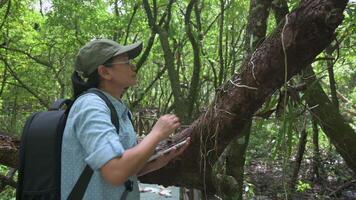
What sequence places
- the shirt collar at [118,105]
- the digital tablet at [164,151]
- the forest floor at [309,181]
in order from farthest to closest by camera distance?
the forest floor at [309,181], the digital tablet at [164,151], the shirt collar at [118,105]

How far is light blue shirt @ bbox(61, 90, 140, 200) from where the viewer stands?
5.11 feet

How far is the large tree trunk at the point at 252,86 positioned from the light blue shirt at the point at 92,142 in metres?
0.59

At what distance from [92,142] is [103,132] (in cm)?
6

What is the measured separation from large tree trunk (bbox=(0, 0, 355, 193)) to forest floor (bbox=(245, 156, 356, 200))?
264 centimetres

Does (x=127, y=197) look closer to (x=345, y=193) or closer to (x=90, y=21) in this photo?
(x=345, y=193)

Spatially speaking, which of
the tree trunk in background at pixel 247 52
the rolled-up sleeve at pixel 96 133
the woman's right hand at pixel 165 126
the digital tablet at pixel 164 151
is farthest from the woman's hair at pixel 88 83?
the tree trunk in background at pixel 247 52

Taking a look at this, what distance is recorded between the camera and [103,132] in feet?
5.15

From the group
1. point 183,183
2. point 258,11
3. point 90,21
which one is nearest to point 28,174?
point 183,183

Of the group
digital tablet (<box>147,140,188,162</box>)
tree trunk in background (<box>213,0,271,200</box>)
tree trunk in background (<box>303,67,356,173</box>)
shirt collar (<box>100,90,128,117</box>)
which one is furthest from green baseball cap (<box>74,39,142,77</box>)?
tree trunk in background (<box>303,67,356,173</box>)

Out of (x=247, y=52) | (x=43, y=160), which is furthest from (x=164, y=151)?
(x=247, y=52)

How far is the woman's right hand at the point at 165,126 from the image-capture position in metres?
1.72

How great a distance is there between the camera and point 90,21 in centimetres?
734

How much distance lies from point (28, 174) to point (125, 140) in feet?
1.45

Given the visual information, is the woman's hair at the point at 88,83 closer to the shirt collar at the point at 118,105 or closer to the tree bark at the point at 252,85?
the shirt collar at the point at 118,105
